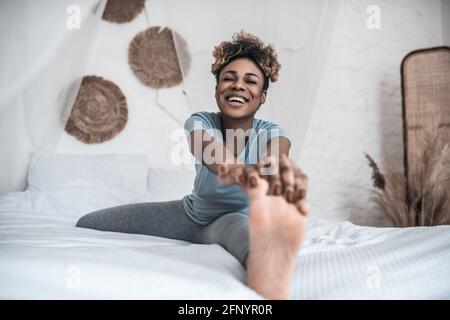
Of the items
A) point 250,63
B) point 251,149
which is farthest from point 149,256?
point 250,63

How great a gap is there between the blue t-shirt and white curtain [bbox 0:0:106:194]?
3.58ft

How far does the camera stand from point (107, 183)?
1979mm

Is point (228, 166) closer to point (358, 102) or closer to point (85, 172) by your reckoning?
point (85, 172)

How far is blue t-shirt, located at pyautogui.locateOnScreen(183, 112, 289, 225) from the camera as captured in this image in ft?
3.95

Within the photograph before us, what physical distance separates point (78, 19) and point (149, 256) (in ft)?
5.41

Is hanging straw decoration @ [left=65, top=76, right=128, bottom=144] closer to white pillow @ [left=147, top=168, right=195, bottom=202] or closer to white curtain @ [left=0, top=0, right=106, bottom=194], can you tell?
white curtain @ [left=0, top=0, right=106, bottom=194]

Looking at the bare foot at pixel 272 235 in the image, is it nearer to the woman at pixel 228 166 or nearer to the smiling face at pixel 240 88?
the woman at pixel 228 166

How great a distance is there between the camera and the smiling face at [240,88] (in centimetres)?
126

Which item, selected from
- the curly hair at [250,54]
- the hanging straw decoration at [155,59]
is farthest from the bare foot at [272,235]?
the hanging straw decoration at [155,59]

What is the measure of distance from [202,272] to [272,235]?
15 centimetres

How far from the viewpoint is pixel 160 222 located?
1.32 metres

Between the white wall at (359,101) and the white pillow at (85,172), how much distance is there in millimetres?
1142

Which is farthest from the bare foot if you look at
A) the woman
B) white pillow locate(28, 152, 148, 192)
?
white pillow locate(28, 152, 148, 192)
